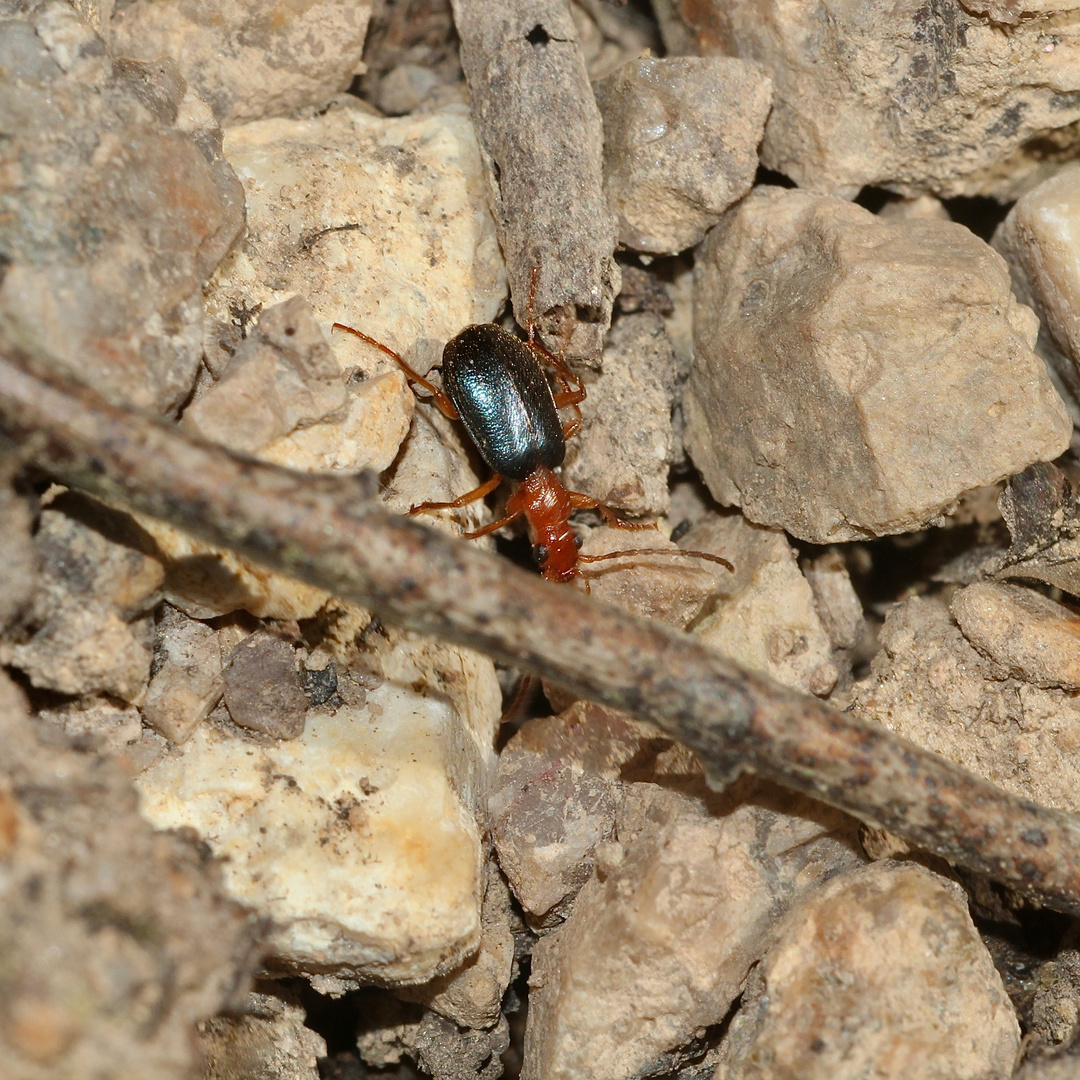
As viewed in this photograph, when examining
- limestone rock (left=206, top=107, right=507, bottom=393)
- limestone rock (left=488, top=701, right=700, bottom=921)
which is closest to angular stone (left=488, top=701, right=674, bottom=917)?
limestone rock (left=488, top=701, right=700, bottom=921)

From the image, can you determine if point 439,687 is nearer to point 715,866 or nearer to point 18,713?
point 715,866

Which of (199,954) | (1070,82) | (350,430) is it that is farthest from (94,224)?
(1070,82)

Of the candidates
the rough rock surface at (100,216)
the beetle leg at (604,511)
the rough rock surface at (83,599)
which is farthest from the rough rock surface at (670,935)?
the rough rock surface at (100,216)

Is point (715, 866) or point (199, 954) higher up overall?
point (199, 954)

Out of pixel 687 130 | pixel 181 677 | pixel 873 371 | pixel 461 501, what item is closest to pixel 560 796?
pixel 461 501

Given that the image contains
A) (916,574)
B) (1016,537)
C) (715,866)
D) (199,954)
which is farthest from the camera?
(916,574)

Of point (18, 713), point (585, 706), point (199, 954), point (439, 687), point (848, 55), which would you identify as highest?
point (848, 55)
